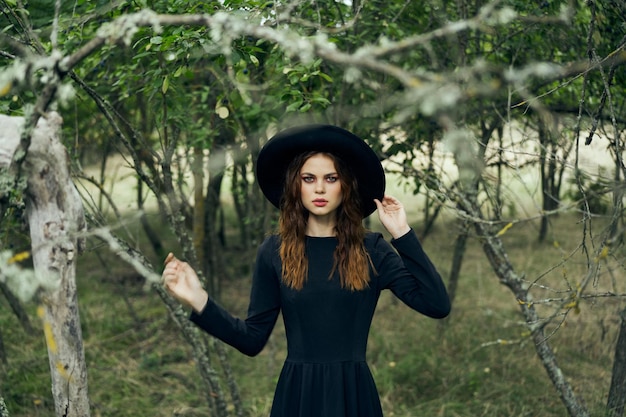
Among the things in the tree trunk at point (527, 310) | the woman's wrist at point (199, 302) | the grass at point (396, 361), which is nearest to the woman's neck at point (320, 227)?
the woman's wrist at point (199, 302)

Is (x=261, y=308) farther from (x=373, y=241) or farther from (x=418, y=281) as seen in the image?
(x=418, y=281)

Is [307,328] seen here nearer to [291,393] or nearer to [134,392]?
[291,393]

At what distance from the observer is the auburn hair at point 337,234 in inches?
117

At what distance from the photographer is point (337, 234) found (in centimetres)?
306

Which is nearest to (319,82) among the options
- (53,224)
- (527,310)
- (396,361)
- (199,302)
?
(527,310)

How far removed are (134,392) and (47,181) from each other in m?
4.00

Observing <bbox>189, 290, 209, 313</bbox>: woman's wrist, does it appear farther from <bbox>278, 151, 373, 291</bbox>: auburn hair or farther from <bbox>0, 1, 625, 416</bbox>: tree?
<bbox>0, 1, 625, 416</bbox>: tree

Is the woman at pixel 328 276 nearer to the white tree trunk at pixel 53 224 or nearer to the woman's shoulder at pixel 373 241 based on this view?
the woman's shoulder at pixel 373 241

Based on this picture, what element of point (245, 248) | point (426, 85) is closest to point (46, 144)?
point (426, 85)

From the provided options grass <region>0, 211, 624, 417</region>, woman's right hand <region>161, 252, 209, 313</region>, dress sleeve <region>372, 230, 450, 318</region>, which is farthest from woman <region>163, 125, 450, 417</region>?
grass <region>0, 211, 624, 417</region>

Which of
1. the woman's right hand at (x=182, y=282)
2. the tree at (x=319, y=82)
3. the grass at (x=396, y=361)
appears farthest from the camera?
the grass at (x=396, y=361)

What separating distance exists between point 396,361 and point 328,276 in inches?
139

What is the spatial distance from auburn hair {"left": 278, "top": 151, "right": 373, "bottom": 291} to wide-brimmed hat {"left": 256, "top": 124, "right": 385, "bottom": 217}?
0.03 m

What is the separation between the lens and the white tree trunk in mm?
2111
